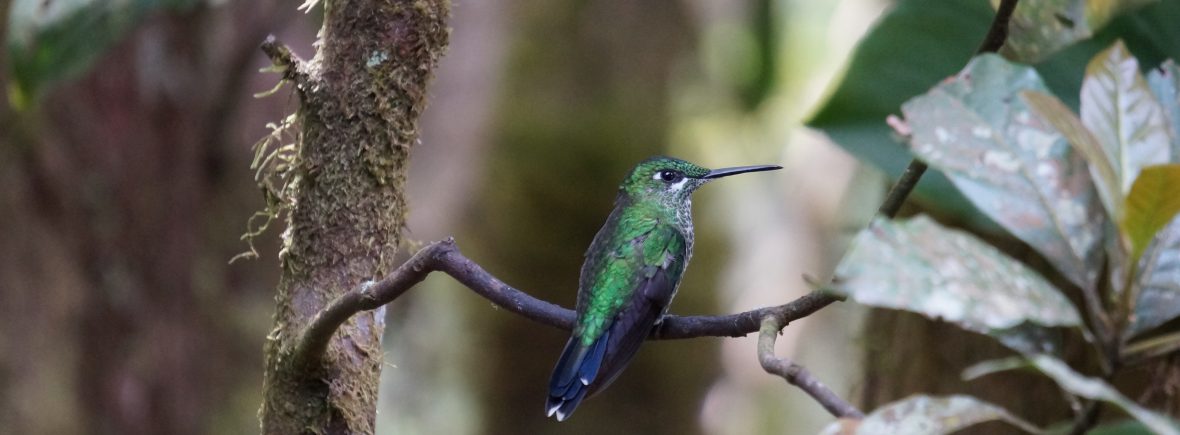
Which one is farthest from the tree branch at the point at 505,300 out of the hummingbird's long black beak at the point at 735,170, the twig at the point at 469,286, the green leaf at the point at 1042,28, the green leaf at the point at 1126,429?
the green leaf at the point at 1042,28

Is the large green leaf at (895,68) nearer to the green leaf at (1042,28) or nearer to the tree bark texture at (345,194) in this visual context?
the green leaf at (1042,28)

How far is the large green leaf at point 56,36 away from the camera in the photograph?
2.17m

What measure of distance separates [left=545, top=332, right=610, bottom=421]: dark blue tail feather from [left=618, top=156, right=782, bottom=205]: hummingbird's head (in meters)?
0.60

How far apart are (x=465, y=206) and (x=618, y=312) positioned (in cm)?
324

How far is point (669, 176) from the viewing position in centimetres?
235

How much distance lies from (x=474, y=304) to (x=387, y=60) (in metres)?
3.49

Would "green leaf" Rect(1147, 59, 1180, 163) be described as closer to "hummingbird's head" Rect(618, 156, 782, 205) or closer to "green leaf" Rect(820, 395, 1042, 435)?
"green leaf" Rect(820, 395, 1042, 435)

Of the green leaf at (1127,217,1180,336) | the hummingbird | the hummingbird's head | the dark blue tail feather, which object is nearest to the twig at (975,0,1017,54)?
the green leaf at (1127,217,1180,336)

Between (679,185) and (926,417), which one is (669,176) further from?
(926,417)

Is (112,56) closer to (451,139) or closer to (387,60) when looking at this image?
(451,139)

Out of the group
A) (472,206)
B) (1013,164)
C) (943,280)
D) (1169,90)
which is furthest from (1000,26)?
(472,206)

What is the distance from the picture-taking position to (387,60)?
1610 mm

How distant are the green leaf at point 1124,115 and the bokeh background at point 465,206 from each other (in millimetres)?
1479

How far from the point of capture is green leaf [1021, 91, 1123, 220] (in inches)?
39.2
